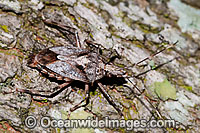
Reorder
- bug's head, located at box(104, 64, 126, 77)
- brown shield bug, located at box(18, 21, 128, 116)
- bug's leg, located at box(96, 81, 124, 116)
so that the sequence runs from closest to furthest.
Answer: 1. bug's leg, located at box(96, 81, 124, 116)
2. brown shield bug, located at box(18, 21, 128, 116)
3. bug's head, located at box(104, 64, 126, 77)

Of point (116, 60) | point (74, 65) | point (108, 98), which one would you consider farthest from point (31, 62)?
point (116, 60)

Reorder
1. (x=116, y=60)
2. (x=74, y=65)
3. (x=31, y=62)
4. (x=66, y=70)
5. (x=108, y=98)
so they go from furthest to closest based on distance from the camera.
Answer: (x=116, y=60)
(x=74, y=65)
(x=66, y=70)
(x=108, y=98)
(x=31, y=62)

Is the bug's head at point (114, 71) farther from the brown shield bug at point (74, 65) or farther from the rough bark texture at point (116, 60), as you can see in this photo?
the rough bark texture at point (116, 60)

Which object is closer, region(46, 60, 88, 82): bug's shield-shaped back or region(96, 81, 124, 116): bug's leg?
region(96, 81, 124, 116): bug's leg

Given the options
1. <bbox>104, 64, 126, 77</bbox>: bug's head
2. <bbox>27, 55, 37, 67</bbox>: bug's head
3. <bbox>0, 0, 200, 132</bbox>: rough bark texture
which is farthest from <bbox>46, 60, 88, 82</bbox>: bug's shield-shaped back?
<bbox>104, 64, 126, 77</bbox>: bug's head

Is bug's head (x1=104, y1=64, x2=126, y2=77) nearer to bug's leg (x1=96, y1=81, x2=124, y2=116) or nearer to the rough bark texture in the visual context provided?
the rough bark texture

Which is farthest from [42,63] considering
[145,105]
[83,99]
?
[145,105]

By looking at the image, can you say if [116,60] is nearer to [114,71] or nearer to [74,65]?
[114,71]

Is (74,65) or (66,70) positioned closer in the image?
(66,70)
